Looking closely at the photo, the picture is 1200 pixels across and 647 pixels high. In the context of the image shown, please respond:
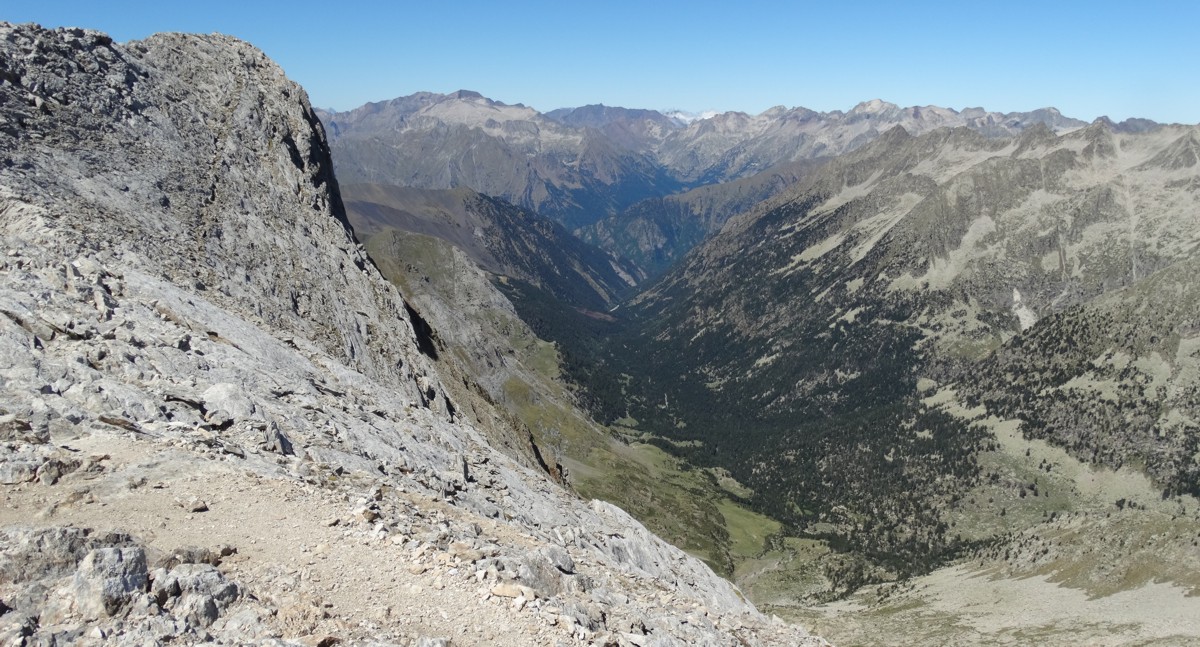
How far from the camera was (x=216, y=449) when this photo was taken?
28656 millimetres

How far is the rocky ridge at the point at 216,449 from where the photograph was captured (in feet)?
64.3

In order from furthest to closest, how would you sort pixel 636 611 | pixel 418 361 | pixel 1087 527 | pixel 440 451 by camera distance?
1. pixel 1087 527
2. pixel 418 361
3. pixel 440 451
4. pixel 636 611

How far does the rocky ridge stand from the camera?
64.3ft

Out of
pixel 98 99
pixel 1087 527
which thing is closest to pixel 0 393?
pixel 98 99

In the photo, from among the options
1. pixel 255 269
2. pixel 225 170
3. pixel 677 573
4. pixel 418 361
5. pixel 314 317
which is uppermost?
pixel 225 170

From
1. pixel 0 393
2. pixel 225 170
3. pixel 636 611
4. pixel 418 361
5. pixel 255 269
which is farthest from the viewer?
pixel 418 361

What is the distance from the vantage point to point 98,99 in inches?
2478

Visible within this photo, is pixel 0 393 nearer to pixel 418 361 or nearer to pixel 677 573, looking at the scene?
pixel 677 573

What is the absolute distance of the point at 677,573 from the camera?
5194cm

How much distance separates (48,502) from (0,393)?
7.58 m

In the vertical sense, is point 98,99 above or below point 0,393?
above

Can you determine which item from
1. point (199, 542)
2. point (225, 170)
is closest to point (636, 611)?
point (199, 542)

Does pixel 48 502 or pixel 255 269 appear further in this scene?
pixel 255 269

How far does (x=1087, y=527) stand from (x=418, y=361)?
647 feet
